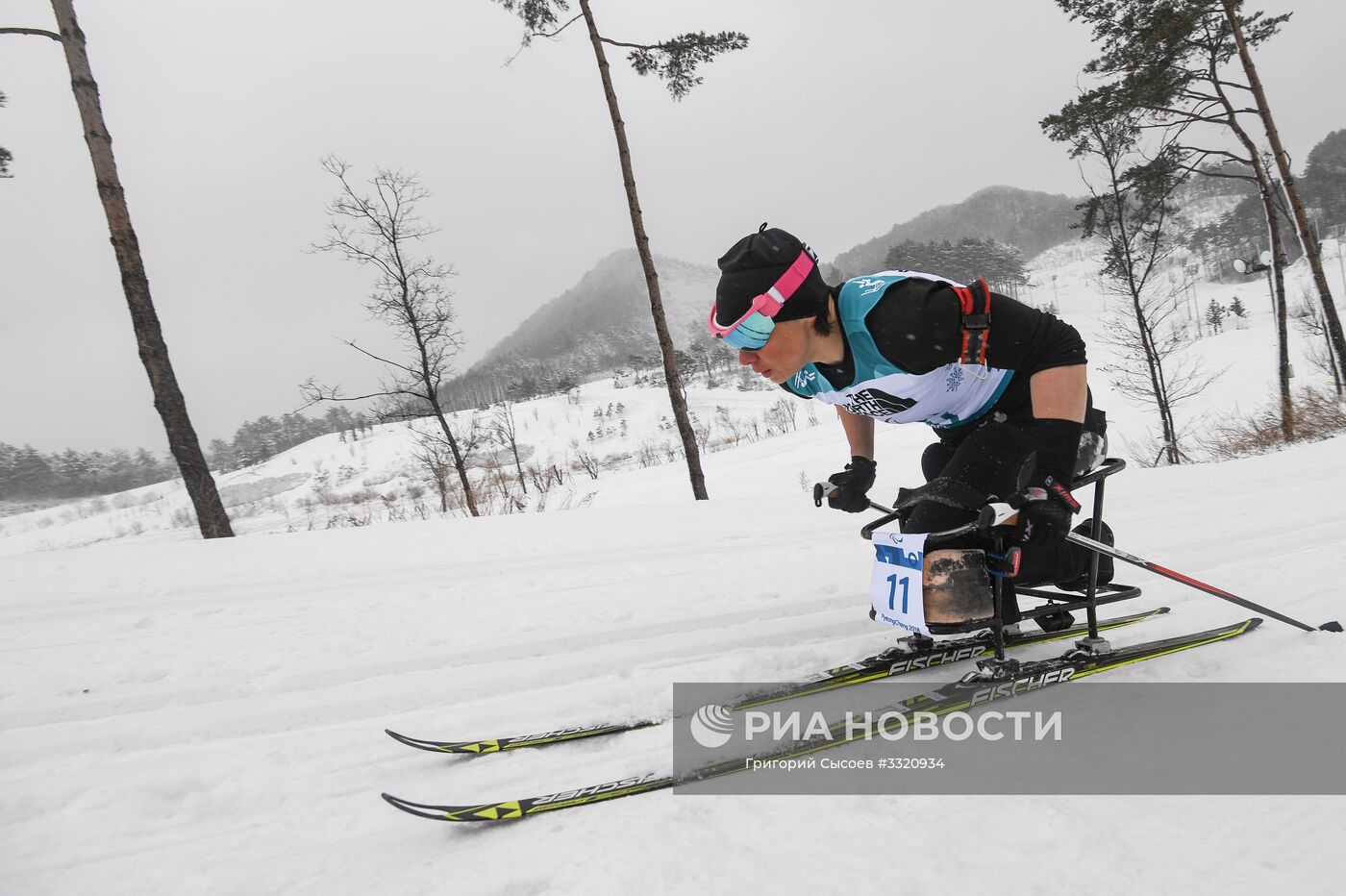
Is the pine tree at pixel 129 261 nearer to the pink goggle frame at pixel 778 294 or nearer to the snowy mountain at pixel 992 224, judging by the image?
the pink goggle frame at pixel 778 294

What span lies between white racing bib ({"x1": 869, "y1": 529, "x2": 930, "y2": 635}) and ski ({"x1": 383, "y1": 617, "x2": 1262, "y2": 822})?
26 centimetres

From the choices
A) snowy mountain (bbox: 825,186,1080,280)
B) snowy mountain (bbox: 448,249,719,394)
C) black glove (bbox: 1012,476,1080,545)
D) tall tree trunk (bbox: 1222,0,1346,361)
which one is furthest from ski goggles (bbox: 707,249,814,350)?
snowy mountain (bbox: 825,186,1080,280)

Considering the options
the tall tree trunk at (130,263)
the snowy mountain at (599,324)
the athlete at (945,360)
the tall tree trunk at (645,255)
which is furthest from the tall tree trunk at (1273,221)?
the snowy mountain at (599,324)

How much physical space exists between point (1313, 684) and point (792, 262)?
2158 millimetres

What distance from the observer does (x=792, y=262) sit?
1854mm

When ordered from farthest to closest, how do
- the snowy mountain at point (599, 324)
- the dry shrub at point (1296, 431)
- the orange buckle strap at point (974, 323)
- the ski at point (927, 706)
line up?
the snowy mountain at point (599, 324)
the dry shrub at point (1296, 431)
the orange buckle strap at point (974, 323)
the ski at point (927, 706)

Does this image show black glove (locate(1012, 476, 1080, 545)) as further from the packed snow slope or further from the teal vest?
the packed snow slope

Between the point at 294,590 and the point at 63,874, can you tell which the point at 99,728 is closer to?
the point at 63,874

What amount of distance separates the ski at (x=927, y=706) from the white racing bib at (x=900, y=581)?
264 millimetres

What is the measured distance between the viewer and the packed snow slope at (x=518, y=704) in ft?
4.29

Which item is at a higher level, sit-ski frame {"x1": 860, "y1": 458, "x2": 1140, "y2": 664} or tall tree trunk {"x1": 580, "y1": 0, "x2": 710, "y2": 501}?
tall tree trunk {"x1": 580, "y1": 0, "x2": 710, "y2": 501}

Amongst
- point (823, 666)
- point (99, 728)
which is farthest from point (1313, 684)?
point (99, 728)

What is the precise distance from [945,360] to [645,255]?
7974mm

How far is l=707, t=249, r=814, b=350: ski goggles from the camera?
6.00 feet
